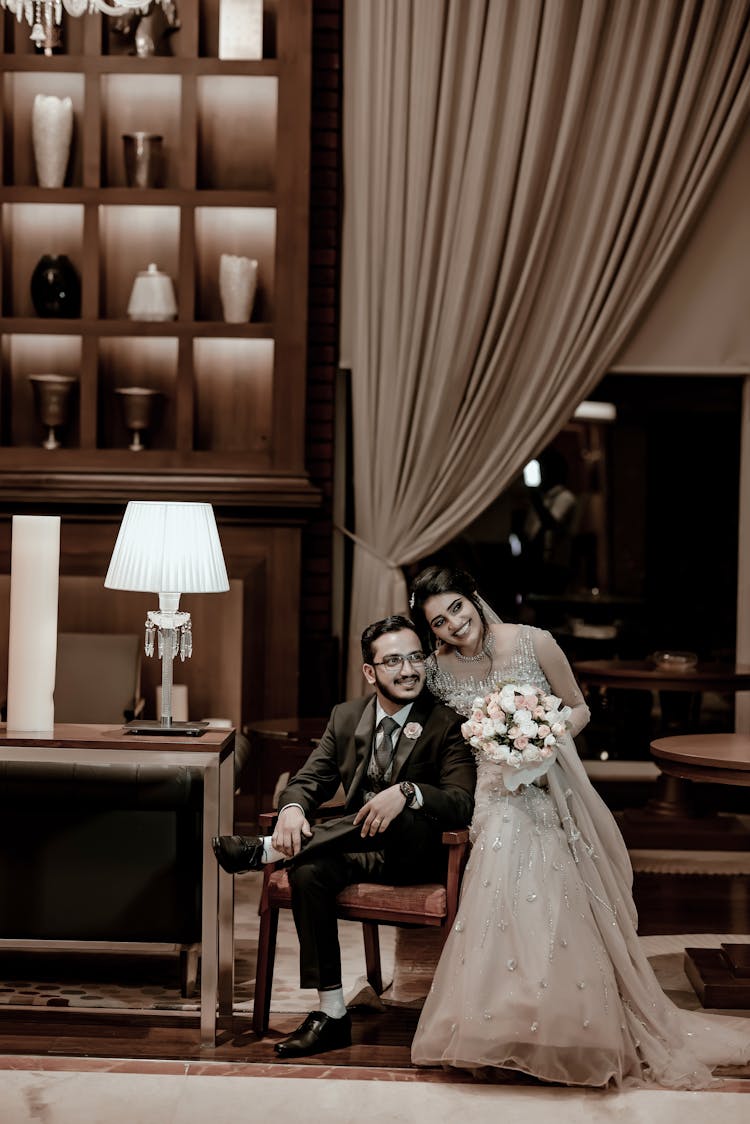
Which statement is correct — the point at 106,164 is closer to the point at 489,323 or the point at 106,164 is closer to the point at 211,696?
the point at 489,323

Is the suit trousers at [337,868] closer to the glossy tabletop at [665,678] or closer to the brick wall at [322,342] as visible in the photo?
the glossy tabletop at [665,678]

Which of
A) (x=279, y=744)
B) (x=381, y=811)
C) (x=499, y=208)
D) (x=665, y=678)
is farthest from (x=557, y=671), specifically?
(x=499, y=208)

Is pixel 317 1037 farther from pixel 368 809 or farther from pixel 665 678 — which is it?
pixel 665 678

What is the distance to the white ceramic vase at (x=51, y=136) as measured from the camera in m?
5.95

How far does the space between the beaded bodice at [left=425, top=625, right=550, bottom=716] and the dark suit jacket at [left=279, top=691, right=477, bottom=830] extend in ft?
0.18

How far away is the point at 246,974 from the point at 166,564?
1.28 m

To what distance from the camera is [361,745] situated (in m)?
3.78

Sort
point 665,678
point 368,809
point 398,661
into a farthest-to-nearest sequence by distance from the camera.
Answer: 1. point 665,678
2. point 398,661
3. point 368,809

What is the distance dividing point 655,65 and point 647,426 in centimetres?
165

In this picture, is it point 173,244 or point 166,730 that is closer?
point 166,730

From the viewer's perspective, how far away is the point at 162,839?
3830 mm

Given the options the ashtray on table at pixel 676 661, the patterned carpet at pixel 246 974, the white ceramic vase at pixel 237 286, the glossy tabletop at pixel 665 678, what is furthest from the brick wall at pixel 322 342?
the patterned carpet at pixel 246 974

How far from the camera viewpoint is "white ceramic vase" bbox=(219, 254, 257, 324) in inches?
236

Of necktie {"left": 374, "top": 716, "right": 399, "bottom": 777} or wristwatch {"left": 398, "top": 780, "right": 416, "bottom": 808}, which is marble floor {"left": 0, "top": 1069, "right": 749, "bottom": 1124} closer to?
wristwatch {"left": 398, "top": 780, "right": 416, "bottom": 808}
